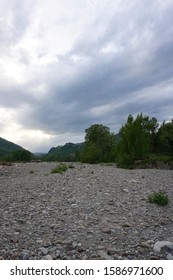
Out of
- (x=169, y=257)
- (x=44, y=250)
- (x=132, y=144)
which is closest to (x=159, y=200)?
(x=169, y=257)

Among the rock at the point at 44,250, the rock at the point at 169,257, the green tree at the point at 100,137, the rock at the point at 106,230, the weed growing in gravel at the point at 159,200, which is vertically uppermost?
the green tree at the point at 100,137

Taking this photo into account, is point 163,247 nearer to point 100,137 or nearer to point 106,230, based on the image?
point 106,230

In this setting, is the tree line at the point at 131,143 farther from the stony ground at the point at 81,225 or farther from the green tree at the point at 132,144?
the stony ground at the point at 81,225

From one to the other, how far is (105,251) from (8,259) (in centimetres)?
244

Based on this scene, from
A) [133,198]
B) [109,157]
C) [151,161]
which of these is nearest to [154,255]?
[133,198]

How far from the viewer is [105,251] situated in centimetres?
772

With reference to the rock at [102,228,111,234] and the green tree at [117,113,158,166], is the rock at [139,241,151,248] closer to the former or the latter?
the rock at [102,228,111,234]

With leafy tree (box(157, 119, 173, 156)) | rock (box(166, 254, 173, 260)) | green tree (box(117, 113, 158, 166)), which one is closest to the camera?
rock (box(166, 254, 173, 260))

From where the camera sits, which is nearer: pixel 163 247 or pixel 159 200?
pixel 163 247

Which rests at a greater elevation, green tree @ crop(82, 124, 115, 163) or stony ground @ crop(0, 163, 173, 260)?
green tree @ crop(82, 124, 115, 163)

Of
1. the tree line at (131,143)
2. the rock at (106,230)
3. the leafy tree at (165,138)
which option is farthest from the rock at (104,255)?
the leafy tree at (165,138)

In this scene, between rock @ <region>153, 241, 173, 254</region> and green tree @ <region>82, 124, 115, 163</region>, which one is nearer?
rock @ <region>153, 241, 173, 254</region>

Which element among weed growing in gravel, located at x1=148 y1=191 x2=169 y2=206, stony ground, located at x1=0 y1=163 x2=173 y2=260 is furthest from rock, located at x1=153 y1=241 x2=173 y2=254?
weed growing in gravel, located at x1=148 y1=191 x2=169 y2=206
